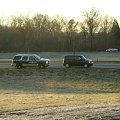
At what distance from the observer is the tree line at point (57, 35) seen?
126 m

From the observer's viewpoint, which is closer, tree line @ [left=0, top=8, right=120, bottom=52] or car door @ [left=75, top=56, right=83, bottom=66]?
car door @ [left=75, top=56, right=83, bottom=66]

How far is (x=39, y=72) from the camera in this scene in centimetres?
4734

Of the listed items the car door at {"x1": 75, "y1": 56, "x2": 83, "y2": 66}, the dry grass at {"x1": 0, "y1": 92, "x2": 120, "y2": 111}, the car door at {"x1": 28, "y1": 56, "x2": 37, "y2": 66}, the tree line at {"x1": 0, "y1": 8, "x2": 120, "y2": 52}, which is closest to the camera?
the dry grass at {"x1": 0, "y1": 92, "x2": 120, "y2": 111}

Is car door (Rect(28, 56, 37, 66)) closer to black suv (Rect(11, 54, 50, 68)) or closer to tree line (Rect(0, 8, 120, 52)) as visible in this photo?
black suv (Rect(11, 54, 50, 68))

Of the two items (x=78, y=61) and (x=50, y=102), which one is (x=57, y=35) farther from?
(x=50, y=102)

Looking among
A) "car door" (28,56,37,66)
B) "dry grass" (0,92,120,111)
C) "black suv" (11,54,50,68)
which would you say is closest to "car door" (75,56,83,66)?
"black suv" (11,54,50,68)

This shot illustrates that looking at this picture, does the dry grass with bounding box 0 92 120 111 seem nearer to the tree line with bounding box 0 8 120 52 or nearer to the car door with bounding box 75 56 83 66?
the car door with bounding box 75 56 83 66

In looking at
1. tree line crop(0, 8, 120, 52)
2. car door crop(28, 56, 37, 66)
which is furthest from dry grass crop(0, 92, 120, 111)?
tree line crop(0, 8, 120, 52)

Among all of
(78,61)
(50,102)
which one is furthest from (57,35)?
(50,102)

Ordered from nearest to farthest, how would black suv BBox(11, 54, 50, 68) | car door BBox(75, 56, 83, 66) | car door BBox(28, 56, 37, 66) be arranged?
black suv BBox(11, 54, 50, 68) → car door BBox(28, 56, 37, 66) → car door BBox(75, 56, 83, 66)

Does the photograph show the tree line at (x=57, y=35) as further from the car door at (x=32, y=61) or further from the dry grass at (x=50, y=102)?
the dry grass at (x=50, y=102)

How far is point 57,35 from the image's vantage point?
141 m

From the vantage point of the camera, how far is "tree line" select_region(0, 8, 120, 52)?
414 ft

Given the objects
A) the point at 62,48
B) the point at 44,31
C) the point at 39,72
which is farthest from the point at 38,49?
the point at 39,72
